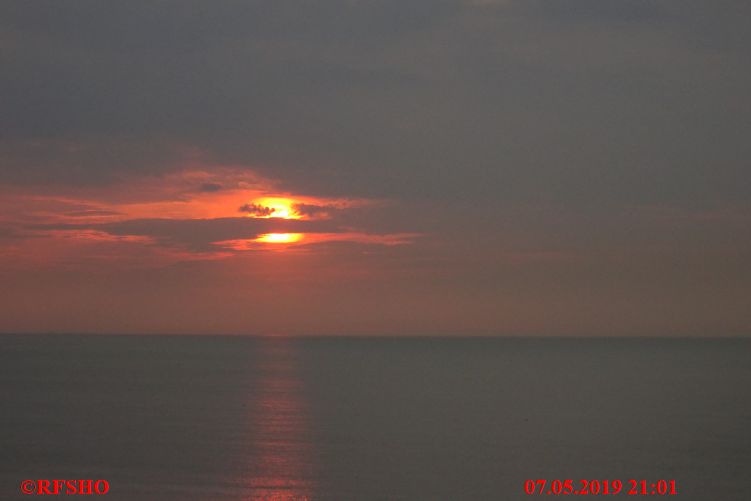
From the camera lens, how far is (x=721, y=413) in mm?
51344

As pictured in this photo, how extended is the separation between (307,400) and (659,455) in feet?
97.8

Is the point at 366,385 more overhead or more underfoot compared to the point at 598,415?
more overhead

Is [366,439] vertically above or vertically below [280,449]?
above

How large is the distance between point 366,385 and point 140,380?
79.7ft

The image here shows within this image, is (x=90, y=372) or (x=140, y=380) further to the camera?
(x=90, y=372)

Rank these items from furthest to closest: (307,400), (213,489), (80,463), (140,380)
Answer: (140,380) → (307,400) → (80,463) → (213,489)

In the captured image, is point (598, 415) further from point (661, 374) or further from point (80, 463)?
point (661, 374)

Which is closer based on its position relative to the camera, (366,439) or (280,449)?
(280,449)

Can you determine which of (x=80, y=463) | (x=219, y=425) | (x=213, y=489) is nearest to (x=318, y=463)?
(x=213, y=489)

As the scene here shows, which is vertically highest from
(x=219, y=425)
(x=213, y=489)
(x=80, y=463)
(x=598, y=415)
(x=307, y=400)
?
(x=307, y=400)

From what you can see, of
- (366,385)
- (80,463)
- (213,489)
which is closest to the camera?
(213,489)

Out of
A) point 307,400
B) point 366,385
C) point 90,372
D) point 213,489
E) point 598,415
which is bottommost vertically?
point 213,489

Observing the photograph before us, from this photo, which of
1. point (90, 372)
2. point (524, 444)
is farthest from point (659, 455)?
point (90, 372)

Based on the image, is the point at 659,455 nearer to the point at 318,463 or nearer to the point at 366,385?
the point at 318,463
